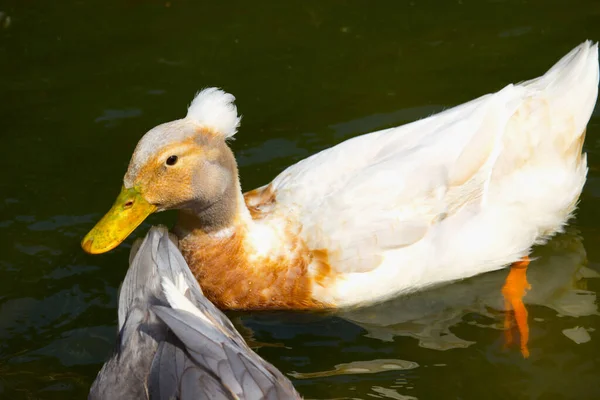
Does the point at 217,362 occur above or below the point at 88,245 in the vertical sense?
below

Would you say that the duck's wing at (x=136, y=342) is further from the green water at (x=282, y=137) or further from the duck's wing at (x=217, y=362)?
the green water at (x=282, y=137)

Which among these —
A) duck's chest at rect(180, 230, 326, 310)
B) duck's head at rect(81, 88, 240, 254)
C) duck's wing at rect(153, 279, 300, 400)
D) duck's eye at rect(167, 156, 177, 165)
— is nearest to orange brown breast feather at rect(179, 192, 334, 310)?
duck's chest at rect(180, 230, 326, 310)

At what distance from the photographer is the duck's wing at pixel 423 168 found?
4.90 m

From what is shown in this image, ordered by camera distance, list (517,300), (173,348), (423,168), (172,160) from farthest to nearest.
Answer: (517,300) → (423,168) → (172,160) → (173,348)

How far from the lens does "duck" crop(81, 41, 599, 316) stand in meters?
4.79

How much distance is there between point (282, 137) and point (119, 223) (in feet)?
6.29

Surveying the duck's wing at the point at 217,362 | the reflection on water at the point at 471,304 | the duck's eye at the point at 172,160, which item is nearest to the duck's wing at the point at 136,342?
the duck's wing at the point at 217,362

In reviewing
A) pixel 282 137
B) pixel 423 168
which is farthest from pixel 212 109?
pixel 282 137

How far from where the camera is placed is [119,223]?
15.5 feet

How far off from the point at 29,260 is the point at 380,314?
2103 mm

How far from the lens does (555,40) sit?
22.8 feet

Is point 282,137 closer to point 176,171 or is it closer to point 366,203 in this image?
point 366,203

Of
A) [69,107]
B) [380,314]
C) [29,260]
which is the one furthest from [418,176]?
[69,107]

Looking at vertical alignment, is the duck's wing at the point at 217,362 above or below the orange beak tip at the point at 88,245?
below
